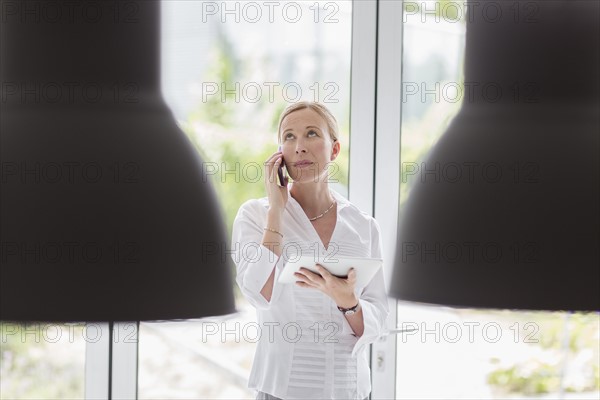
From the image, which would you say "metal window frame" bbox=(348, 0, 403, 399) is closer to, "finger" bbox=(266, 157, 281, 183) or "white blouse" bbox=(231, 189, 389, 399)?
"white blouse" bbox=(231, 189, 389, 399)

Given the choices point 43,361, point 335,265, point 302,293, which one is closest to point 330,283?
point 335,265

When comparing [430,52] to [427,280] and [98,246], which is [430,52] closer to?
[427,280]

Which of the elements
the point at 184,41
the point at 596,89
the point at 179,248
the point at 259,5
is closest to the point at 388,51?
the point at 259,5

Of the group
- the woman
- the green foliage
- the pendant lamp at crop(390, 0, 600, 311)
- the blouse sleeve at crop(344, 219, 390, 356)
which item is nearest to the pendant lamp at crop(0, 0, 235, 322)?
the pendant lamp at crop(390, 0, 600, 311)

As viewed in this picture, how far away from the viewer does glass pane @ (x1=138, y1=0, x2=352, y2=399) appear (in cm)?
205

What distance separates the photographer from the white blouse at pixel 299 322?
1.64 meters

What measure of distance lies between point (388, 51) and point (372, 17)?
0.12 m

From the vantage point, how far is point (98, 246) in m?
0.89

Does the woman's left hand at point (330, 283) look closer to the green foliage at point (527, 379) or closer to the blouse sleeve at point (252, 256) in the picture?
the blouse sleeve at point (252, 256)

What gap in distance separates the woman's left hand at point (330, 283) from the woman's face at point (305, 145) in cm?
25

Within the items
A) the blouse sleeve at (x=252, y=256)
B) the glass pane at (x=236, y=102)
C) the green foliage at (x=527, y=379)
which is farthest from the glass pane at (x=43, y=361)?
the green foliage at (x=527, y=379)

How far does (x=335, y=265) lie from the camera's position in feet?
5.11

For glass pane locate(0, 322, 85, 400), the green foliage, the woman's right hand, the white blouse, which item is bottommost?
the green foliage

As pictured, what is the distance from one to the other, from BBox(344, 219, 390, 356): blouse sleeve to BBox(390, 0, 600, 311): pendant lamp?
0.62 meters
